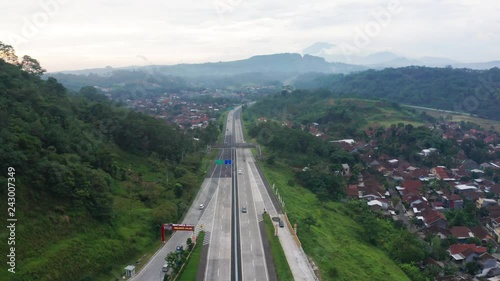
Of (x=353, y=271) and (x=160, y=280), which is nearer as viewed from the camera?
(x=160, y=280)

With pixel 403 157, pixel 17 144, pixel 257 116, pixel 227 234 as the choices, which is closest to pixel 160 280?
pixel 227 234

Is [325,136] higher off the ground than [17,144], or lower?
lower

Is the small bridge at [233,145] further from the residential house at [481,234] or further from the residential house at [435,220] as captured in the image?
the residential house at [481,234]

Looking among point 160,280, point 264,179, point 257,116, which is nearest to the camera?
point 160,280

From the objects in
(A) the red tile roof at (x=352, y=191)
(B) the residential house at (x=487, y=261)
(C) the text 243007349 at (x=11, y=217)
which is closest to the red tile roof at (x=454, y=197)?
(A) the red tile roof at (x=352, y=191)

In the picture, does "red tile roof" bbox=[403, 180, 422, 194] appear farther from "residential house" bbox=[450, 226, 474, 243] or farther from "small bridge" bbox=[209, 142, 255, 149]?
"small bridge" bbox=[209, 142, 255, 149]

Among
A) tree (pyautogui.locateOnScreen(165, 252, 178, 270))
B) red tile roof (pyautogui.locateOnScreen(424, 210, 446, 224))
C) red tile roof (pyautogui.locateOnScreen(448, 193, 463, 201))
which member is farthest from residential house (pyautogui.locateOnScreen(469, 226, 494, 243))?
tree (pyautogui.locateOnScreen(165, 252, 178, 270))

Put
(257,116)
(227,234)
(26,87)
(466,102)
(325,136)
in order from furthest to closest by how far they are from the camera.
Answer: (466,102), (257,116), (325,136), (26,87), (227,234)

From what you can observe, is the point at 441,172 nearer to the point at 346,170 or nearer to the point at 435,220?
the point at 346,170

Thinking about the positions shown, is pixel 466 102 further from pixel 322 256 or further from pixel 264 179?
pixel 322 256
